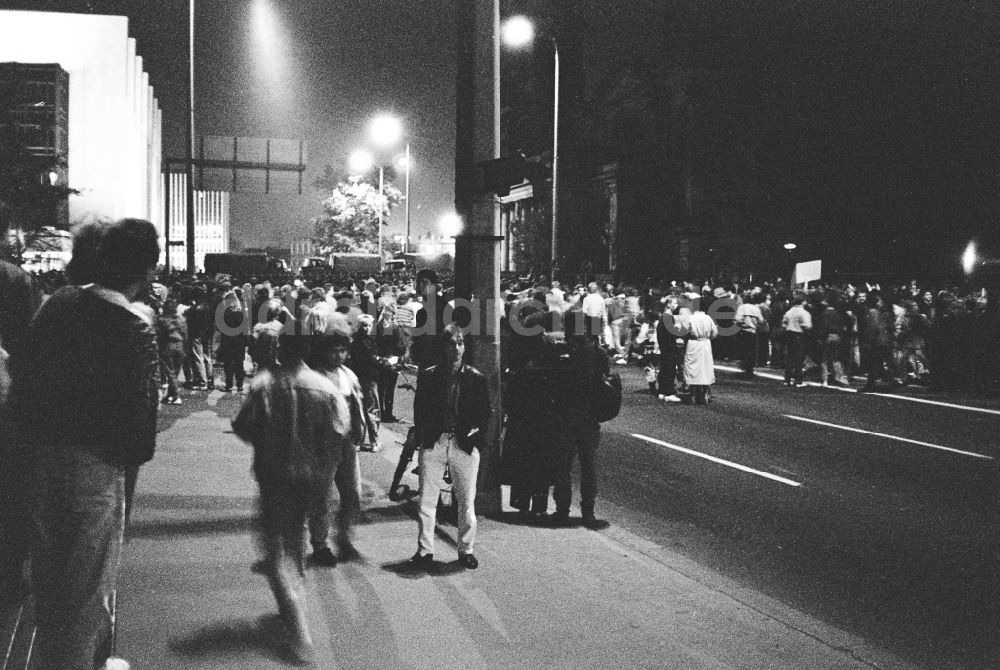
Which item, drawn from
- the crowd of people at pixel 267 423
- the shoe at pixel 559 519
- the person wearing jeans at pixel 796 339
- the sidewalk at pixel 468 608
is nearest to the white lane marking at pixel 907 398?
the person wearing jeans at pixel 796 339

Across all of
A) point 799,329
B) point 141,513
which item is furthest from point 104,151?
point 141,513

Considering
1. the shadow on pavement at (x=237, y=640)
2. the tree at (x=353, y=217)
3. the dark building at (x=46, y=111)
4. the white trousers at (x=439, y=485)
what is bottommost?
the shadow on pavement at (x=237, y=640)

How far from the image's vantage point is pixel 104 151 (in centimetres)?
6762

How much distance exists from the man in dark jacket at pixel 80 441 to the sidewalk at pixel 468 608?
1174 mm

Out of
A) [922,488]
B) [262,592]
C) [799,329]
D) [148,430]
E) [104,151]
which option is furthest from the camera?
[104,151]

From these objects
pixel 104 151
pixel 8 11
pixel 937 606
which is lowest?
pixel 937 606

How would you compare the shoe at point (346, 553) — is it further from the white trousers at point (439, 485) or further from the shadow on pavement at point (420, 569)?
the white trousers at point (439, 485)

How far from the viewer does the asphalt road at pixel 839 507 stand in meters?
6.21

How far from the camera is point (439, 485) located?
656cm

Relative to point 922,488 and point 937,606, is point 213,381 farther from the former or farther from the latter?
point 937,606

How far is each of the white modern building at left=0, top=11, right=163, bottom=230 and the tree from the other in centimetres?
1496

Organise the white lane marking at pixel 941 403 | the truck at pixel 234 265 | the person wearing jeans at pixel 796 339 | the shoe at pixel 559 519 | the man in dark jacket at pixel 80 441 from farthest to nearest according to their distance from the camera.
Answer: the truck at pixel 234 265, the person wearing jeans at pixel 796 339, the white lane marking at pixel 941 403, the shoe at pixel 559 519, the man in dark jacket at pixel 80 441

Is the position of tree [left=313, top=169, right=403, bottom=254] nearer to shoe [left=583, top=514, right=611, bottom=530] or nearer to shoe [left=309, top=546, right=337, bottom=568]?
shoe [left=583, top=514, right=611, bottom=530]

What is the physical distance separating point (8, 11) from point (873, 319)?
6946 centimetres
